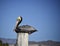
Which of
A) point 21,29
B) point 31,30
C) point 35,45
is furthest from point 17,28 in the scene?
point 35,45

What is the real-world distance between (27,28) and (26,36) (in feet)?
0.33

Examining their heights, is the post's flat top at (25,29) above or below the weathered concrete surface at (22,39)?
above

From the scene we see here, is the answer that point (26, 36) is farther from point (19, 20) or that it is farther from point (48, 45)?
point (48, 45)

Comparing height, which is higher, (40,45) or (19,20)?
(19,20)

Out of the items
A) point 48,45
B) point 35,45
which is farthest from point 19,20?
point 48,45

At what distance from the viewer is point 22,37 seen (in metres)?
1.61

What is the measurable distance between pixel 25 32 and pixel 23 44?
14 cm

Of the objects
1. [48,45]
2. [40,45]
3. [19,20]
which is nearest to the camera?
[19,20]

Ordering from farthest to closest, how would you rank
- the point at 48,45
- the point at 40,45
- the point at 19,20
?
the point at 48,45, the point at 40,45, the point at 19,20

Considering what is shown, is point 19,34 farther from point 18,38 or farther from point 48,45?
point 48,45

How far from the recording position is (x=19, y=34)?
1.63 metres

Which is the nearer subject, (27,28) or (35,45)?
(27,28)

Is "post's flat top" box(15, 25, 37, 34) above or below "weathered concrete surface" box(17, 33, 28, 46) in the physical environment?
above

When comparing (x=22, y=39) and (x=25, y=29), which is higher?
(x=25, y=29)
